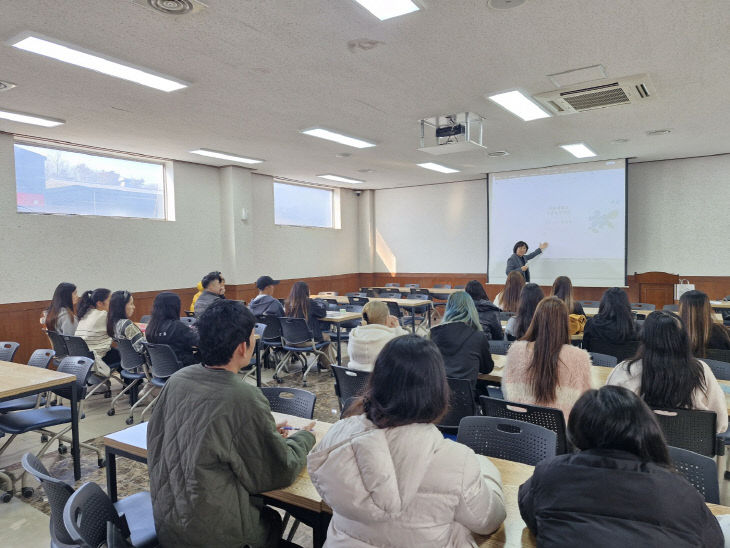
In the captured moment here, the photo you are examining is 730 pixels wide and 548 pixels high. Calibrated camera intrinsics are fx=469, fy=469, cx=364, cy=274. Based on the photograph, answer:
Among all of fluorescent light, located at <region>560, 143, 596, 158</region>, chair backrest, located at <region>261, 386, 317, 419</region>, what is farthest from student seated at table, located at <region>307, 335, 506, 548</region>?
fluorescent light, located at <region>560, 143, 596, 158</region>

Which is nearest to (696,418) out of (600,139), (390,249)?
(600,139)

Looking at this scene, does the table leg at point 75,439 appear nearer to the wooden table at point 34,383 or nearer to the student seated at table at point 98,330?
the wooden table at point 34,383

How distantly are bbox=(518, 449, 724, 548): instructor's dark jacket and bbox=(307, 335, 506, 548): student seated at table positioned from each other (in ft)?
0.65

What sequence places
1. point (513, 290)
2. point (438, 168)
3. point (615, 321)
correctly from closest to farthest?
point (615, 321)
point (513, 290)
point (438, 168)

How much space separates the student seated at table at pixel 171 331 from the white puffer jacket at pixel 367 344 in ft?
6.00

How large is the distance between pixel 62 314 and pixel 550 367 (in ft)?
16.3

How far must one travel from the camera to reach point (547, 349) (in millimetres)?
2576

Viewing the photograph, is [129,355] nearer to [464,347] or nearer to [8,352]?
[8,352]

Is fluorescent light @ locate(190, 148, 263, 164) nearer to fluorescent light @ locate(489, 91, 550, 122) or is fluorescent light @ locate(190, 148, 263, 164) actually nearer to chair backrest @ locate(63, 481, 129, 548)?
fluorescent light @ locate(489, 91, 550, 122)

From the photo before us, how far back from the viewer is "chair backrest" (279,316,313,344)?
226 inches

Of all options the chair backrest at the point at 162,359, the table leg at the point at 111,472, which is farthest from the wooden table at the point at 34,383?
the table leg at the point at 111,472

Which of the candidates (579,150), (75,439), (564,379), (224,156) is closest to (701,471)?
(564,379)

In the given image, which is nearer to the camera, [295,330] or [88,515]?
[88,515]

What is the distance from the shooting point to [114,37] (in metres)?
3.42
